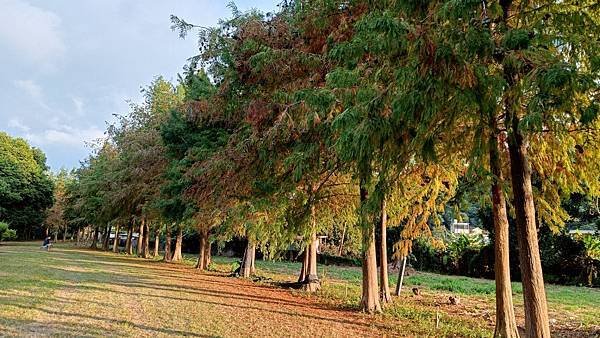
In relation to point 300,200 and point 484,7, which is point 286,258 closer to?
point 300,200

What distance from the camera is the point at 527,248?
5328 millimetres

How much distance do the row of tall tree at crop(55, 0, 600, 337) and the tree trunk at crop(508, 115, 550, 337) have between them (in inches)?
0.6

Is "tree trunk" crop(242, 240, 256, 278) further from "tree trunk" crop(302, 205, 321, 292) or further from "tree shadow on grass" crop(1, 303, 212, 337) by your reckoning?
"tree shadow on grass" crop(1, 303, 212, 337)

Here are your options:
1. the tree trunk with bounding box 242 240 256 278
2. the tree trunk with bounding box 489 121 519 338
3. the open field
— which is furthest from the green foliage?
the tree trunk with bounding box 489 121 519 338

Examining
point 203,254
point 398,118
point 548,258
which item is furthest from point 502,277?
point 548,258

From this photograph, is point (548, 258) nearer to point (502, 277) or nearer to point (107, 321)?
point (502, 277)

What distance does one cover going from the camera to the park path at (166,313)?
704 centimetres

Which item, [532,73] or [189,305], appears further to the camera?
[189,305]

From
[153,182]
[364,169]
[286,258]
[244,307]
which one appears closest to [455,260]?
[286,258]

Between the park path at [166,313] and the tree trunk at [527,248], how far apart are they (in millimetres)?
3697

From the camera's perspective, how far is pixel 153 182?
21719 millimetres

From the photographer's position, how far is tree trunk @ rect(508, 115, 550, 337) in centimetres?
527

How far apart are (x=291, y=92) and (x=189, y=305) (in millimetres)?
5226

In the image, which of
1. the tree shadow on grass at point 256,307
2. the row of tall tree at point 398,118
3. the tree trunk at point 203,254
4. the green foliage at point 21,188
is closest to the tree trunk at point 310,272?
the row of tall tree at point 398,118
